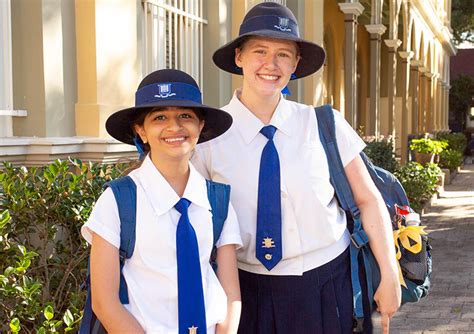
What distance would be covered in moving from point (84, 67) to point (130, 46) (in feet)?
1.66

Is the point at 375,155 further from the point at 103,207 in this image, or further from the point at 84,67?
the point at 103,207

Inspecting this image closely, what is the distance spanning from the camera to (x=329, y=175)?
106 inches

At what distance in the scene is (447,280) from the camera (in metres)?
8.01

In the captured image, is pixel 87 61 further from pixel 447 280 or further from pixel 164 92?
pixel 447 280

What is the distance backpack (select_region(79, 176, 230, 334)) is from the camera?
7.57 ft

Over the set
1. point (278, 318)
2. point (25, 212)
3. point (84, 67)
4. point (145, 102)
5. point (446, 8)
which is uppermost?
point (446, 8)

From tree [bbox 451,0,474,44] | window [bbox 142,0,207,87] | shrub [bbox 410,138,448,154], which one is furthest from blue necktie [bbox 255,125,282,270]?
tree [bbox 451,0,474,44]

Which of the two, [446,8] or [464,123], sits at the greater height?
[446,8]

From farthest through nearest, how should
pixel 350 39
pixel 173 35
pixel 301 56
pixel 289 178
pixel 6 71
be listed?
1. pixel 350 39
2. pixel 173 35
3. pixel 6 71
4. pixel 301 56
5. pixel 289 178

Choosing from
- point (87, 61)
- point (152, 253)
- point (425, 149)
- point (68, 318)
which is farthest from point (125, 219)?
point (425, 149)

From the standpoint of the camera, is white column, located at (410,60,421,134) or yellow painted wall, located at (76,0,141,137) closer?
yellow painted wall, located at (76,0,141,137)

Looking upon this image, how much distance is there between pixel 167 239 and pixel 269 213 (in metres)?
0.41

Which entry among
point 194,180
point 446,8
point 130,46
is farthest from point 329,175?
point 446,8

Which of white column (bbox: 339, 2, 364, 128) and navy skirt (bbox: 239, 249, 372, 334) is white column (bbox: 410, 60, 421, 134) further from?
navy skirt (bbox: 239, 249, 372, 334)
